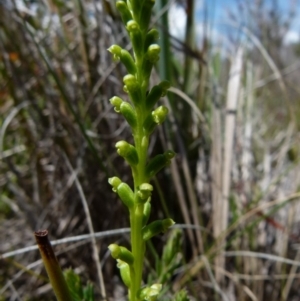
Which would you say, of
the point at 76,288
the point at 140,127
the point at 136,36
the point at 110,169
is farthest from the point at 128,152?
the point at 110,169

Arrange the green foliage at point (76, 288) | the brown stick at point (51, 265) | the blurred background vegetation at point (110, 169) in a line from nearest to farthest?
the brown stick at point (51, 265)
the green foliage at point (76, 288)
the blurred background vegetation at point (110, 169)

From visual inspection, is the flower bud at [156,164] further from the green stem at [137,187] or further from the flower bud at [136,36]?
the flower bud at [136,36]

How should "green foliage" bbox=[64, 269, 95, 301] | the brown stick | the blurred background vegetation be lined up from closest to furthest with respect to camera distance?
the brown stick < "green foliage" bbox=[64, 269, 95, 301] < the blurred background vegetation

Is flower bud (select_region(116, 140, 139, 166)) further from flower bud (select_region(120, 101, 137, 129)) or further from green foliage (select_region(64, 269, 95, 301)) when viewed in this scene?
green foliage (select_region(64, 269, 95, 301))

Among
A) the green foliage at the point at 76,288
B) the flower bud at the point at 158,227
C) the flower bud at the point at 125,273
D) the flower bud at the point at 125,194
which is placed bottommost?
the green foliage at the point at 76,288

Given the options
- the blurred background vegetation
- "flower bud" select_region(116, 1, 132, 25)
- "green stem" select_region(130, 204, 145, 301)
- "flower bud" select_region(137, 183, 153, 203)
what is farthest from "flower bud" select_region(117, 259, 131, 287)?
the blurred background vegetation

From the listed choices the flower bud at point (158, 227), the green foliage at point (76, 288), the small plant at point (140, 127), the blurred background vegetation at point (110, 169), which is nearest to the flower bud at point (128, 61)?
the small plant at point (140, 127)

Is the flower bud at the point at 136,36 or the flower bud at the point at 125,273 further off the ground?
the flower bud at the point at 136,36

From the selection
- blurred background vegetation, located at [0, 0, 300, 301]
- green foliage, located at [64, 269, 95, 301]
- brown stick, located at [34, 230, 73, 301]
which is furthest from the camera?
blurred background vegetation, located at [0, 0, 300, 301]
